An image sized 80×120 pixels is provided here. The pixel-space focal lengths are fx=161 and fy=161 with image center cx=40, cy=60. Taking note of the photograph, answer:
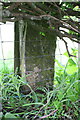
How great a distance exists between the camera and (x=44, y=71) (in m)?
1.59

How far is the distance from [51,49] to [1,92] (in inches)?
26.5

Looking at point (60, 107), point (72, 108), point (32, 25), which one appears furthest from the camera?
point (32, 25)

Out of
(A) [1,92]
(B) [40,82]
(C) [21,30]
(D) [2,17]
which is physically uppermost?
(D) [2,17]

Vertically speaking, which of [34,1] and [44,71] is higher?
[34,1]

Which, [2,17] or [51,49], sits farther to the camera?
[51,49]

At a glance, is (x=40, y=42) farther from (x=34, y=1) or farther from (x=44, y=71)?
(x=34, y=1)

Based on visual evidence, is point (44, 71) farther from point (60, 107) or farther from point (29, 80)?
point (60, 107)

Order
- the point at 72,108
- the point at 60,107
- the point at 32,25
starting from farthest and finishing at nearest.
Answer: the point at 32,25
the point at 72,108
the point at 60,107

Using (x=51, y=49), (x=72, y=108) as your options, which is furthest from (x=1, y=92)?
(x=51, y=49)

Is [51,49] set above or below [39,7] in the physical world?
below

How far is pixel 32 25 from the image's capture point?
152cm

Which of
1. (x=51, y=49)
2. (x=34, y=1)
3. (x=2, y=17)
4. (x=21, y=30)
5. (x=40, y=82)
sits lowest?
(x=40, y=82)

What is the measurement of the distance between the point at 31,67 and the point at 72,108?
1.84ft

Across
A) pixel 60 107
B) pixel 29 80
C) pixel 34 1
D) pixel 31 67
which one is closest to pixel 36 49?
pixel 31 67
